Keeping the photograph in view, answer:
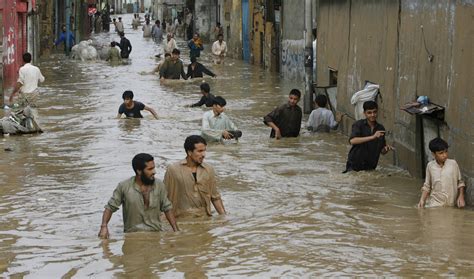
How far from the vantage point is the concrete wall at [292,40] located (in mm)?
30386

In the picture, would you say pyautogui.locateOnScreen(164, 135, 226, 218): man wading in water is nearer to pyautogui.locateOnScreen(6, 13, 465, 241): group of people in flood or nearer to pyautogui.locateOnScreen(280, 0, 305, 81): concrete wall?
pyautogui.locateOnScreen(6, 13, 465, 241): group of people in flood

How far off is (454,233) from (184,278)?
3044 millimetres

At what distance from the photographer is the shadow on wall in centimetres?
3022

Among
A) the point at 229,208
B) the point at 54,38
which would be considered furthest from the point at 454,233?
the point at 54,38

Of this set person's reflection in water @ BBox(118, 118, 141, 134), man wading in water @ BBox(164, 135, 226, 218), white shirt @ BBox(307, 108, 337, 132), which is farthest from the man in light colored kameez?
man wading in water @ BBox(164, 135, 226, 218)

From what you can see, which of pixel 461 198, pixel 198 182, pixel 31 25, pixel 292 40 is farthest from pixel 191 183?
pixel 31 25

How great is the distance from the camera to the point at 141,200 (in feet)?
31.5

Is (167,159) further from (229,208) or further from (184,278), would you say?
(184,278)

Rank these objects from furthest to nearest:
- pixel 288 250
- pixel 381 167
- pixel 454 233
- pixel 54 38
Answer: pixel 54 38, pixel 381 167, pixel 454 233, pixel 288 250

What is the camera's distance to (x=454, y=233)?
33.9 ft

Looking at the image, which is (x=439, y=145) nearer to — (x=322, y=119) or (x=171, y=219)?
(x=171, y=219)

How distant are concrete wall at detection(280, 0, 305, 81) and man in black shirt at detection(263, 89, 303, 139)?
12.7 meters

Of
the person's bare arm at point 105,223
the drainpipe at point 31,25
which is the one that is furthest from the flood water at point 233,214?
the drainpipe at point 31,25

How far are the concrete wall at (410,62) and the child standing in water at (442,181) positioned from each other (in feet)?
0.90
